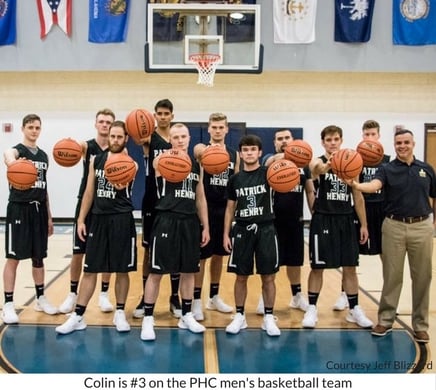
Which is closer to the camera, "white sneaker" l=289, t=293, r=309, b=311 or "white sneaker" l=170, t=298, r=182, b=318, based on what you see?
"white sneaker" l=170, t=298, r=182, b=318

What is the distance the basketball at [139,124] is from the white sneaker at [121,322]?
1530 mm

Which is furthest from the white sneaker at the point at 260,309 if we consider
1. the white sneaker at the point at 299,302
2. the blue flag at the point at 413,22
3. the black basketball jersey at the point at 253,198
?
the blue flag at the point at 413,22

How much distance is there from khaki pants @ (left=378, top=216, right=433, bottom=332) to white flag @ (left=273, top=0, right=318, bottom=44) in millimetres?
7201

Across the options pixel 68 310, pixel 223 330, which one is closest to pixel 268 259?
pixel 223 330

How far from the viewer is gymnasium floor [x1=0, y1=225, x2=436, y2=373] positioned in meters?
3.75

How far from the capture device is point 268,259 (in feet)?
14.3

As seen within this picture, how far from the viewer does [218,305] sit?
518 cm

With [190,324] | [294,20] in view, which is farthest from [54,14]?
[190,324]

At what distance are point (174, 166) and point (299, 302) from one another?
2.10m

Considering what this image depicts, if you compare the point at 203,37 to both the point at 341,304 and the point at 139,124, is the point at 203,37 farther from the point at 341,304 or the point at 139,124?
the point at 341,304

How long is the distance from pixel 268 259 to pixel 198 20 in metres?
5.51

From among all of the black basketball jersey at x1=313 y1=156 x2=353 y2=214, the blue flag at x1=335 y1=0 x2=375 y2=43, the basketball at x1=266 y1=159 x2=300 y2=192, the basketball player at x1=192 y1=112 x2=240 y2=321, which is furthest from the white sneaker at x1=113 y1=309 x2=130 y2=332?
the blue flag at x1=335 y1=0 x2=375 y2=43

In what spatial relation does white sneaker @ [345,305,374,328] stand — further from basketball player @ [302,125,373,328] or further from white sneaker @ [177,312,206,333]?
white sneaker @ [177,312,206,333]
